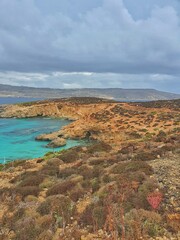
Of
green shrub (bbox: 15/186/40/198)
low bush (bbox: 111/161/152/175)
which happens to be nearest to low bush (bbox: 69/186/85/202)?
green shrub (bbox: 15/186/40/198)

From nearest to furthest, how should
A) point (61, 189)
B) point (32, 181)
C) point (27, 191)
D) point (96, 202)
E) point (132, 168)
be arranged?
point (96, 202) → point (61, 189) → point (27, 191) → point (132, 168) → point (32, 181)

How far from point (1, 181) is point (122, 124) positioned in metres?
37.3

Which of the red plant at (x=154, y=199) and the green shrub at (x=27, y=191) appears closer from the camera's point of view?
the red plant at (x=154, y=199)

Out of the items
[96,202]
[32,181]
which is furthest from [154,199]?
[32,181]

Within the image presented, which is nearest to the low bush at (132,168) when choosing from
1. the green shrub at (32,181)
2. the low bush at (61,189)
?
the low bush at (61,189)

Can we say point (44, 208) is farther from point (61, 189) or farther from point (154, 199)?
point (154, 199)

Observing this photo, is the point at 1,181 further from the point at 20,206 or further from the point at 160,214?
the point at 160,214

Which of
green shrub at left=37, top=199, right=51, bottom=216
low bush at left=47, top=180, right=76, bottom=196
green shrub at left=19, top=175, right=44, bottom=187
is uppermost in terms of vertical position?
green shrub at left=37, top=199, right=51, bottom=216

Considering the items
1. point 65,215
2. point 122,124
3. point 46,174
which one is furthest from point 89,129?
point 65,215

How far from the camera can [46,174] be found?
1778 centimetres

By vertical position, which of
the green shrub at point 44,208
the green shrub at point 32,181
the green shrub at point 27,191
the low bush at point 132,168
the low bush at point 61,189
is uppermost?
the low bush at point 132,168

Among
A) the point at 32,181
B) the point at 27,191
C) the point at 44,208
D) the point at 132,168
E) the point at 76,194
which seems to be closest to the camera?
the point at 44,208

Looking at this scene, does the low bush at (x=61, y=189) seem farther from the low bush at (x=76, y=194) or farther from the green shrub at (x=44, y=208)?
the green shrub at (x=44, y=208)

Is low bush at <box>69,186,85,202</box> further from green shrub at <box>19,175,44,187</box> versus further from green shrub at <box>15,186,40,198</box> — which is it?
green shrub at <box>19,175,44,187</box>
